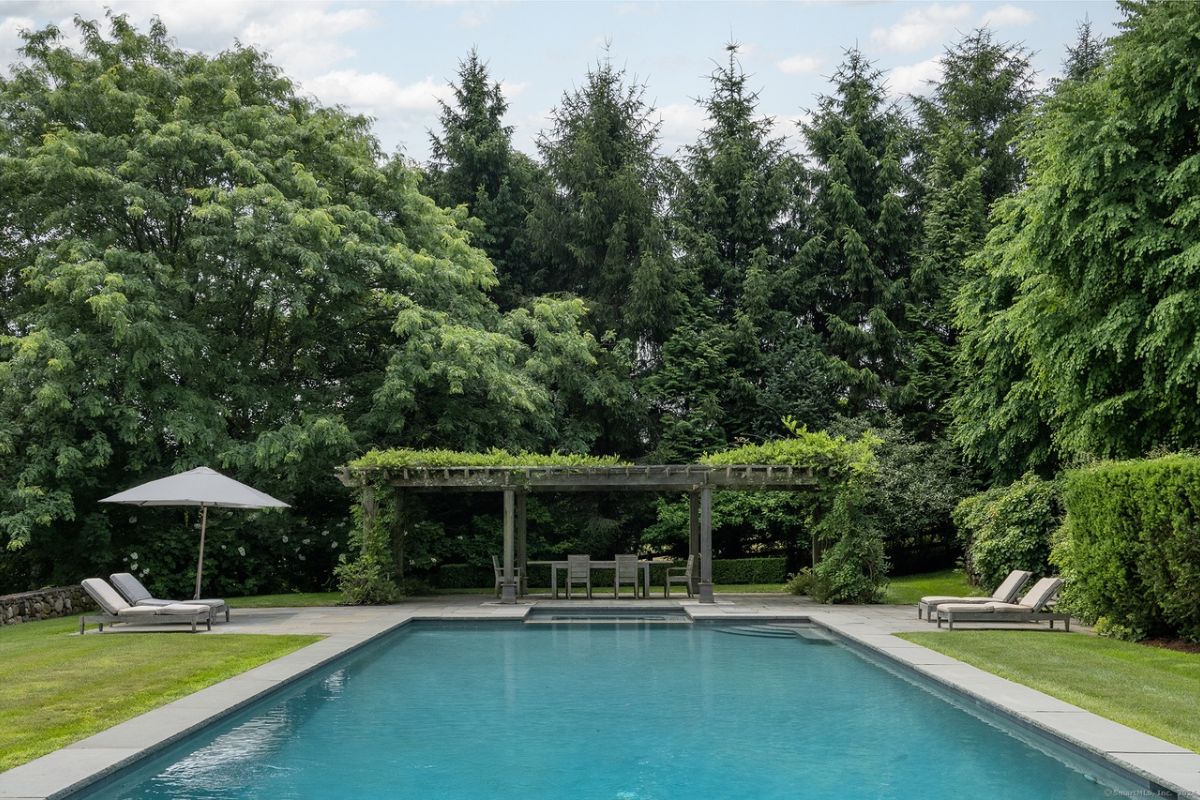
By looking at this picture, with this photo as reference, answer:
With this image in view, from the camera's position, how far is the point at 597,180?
28906 millimetres

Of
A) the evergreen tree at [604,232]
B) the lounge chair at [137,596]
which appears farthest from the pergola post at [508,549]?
the evergreen tree at [604,232]

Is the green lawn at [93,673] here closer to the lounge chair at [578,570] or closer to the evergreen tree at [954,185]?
the lounge chair at [578,570]

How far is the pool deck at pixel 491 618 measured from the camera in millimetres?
6051

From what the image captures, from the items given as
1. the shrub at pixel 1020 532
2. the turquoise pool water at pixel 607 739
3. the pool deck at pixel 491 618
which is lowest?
the turquoise pool water at pixel 607 739

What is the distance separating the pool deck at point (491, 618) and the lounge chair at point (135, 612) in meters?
0.33

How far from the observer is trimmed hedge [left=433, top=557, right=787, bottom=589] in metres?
23.9

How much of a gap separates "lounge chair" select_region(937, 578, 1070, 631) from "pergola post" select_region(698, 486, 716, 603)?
15.7ft

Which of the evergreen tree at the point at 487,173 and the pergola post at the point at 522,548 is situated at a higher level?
the evergreen tree at the point at 487,173

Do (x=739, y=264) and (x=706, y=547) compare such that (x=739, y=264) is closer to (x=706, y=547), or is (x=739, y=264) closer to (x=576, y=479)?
(x=706, y=547)

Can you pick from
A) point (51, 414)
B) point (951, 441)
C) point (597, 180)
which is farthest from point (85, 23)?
point (951, 441)

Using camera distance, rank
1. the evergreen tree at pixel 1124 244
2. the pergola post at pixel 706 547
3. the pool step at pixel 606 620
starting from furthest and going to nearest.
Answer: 1. the pergola post at pixel 706 547
2. the pool step at pixel 606 620
3. the evergreen tree at pixel 1124 244

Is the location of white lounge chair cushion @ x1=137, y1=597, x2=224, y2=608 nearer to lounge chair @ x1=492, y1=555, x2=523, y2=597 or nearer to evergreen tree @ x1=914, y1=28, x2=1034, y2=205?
lounge chair @ x1=492, y1=555, x2=523, y2=597

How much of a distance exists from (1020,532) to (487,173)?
1925cm

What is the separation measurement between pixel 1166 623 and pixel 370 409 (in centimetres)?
1586
